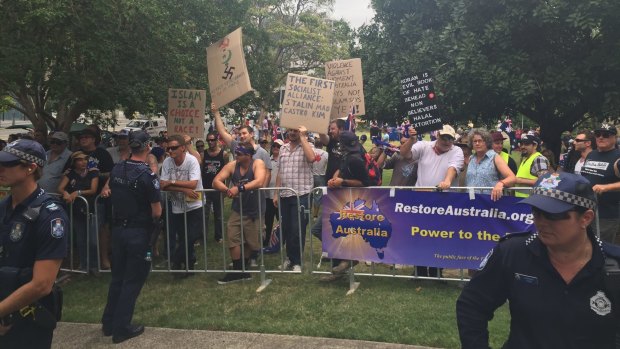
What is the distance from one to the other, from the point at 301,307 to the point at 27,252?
3305 millimetres

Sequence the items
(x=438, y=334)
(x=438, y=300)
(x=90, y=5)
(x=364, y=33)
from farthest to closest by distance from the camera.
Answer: (x=364, y=33) < (x=90, y=5) < (x=438, y=300) < (x=438, y=334)

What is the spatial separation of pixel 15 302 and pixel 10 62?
5504mm

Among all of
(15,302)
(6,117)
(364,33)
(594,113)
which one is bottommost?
(15,302)

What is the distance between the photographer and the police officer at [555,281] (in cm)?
183

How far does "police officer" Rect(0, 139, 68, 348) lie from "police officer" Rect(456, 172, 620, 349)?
2.09 metres

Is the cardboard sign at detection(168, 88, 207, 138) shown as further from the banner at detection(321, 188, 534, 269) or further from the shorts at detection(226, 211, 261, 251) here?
the banner at detection(321, 188, 534, 269)

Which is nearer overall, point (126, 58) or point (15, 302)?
point (15, 302)

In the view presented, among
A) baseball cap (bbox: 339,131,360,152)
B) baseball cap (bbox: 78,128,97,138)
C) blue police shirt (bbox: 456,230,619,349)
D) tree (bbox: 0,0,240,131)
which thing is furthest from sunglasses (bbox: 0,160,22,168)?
tree (bbox: 0,0,240,131)

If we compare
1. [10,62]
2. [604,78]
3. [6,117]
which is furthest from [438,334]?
[6,117]

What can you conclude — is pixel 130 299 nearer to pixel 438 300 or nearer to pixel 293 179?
pixel 293 179

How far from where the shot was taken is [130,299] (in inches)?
184

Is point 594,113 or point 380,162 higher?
point 594,113

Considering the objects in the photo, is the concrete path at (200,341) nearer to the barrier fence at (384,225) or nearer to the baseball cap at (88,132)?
the barrier fence at (384,225)

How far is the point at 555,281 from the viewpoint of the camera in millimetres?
1890
